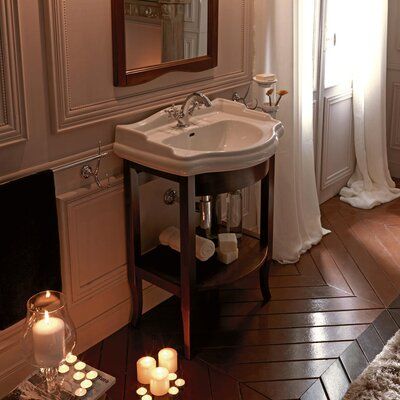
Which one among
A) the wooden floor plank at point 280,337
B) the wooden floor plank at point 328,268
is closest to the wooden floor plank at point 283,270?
the wooden floor plank at point 328,268

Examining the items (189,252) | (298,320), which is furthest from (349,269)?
(189,252)

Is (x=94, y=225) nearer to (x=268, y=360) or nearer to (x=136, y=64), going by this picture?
(x=136, y=64)

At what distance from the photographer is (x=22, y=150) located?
7.15 feet

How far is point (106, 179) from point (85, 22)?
57 centimetres

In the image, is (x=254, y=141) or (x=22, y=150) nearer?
(x=22, y=150)

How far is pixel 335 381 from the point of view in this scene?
→ 2.43 m

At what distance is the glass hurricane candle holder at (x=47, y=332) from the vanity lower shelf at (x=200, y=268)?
635 millimetres

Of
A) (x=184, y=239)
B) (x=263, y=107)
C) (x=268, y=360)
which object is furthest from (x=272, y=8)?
(x=268, y=360)

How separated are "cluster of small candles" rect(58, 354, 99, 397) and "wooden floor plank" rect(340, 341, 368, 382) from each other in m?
0.94

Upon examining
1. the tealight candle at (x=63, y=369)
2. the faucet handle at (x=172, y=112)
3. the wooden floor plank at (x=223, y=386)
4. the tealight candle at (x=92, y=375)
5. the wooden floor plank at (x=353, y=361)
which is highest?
the faucet handle at (x=172, y=112)

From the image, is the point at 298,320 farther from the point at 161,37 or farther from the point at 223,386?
the point at 161,37

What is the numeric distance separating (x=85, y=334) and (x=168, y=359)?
0.38 meters

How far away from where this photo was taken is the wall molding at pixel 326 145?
150 inches

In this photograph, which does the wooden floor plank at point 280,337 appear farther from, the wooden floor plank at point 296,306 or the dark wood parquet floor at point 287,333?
the wooden floor plank at point 296,306
